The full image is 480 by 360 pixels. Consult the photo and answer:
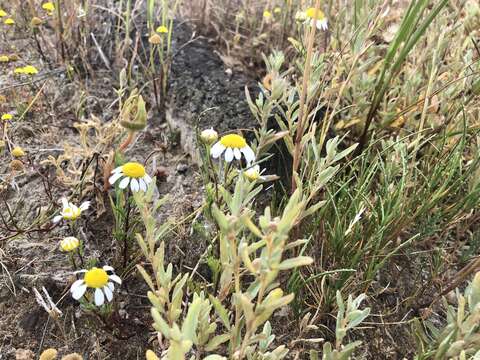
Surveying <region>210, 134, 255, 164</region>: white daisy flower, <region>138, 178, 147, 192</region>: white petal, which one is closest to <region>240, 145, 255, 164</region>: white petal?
<region>210, 134, 255, 164</region>: white daisy flower

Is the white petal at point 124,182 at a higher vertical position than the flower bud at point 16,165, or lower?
higher

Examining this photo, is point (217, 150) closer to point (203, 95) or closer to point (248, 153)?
point (248, 153)

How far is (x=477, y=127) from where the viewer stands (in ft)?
5.40

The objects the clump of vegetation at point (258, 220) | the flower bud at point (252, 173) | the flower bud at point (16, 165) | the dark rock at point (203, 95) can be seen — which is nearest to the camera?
the clump of vegetation at point (258, 220)

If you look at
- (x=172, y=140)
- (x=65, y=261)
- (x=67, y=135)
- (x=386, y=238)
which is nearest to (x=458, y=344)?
(x=386, y=238)

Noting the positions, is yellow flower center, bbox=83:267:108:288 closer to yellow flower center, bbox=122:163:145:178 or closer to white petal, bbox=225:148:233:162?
yellow flower center, bbox=122:163:145:178

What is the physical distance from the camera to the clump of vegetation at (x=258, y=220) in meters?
1.03

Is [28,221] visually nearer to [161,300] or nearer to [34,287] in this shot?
[34,287]

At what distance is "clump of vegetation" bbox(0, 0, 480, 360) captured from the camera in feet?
3.38

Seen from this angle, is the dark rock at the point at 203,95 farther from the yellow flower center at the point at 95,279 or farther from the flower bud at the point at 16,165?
the yellow flower center at the point at 95,279

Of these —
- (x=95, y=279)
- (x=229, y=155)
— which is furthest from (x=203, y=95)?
(x=95, y=279)

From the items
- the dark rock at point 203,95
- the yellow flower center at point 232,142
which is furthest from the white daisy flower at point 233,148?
the dark rock at point 203,95

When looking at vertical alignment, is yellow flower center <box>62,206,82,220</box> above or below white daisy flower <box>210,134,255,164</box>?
below

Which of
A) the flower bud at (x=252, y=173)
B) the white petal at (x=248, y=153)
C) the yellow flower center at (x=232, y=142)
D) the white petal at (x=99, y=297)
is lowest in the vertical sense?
the white petal at (x=99, y=297)
